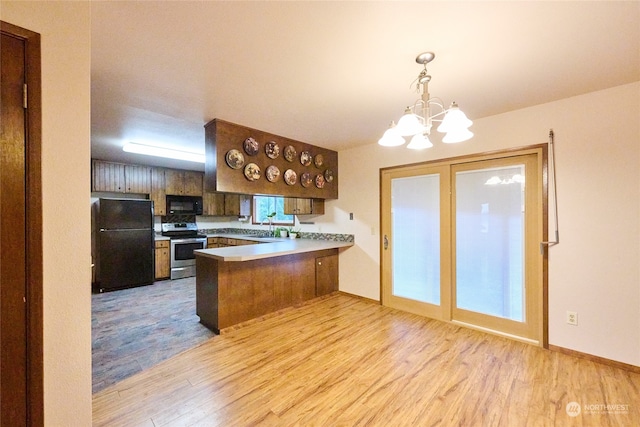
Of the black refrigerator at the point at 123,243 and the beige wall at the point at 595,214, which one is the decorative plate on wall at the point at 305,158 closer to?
the beige wall at the point at 595,214

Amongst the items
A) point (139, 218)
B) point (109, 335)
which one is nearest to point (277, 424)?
point (109, 335)

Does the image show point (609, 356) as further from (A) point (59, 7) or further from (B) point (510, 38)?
(A) point (59, 7)

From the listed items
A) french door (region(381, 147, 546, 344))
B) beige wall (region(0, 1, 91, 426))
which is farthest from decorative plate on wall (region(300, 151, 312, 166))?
beige wall (region(0, 1, 91, 426))

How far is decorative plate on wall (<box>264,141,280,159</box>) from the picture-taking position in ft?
11.0

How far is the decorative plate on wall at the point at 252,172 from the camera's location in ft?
10.2

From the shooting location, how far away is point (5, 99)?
1.04m

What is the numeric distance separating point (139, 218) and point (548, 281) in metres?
6.05

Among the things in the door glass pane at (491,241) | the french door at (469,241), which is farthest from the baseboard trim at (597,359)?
the door glass pane at (491,241)

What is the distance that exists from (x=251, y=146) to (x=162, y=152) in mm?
2049

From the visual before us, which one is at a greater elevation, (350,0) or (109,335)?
(350,0)

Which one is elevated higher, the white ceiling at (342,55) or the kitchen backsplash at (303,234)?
the white ceiling at (342,55)

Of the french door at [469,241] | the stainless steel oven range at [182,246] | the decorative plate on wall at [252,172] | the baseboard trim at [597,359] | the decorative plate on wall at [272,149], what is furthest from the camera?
the stainless steel oven range at [182,246]

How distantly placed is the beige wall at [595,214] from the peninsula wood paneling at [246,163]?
2.15m

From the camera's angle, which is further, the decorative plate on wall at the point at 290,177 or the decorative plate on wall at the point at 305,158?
the decorative plate on wall at the point at 305,158
